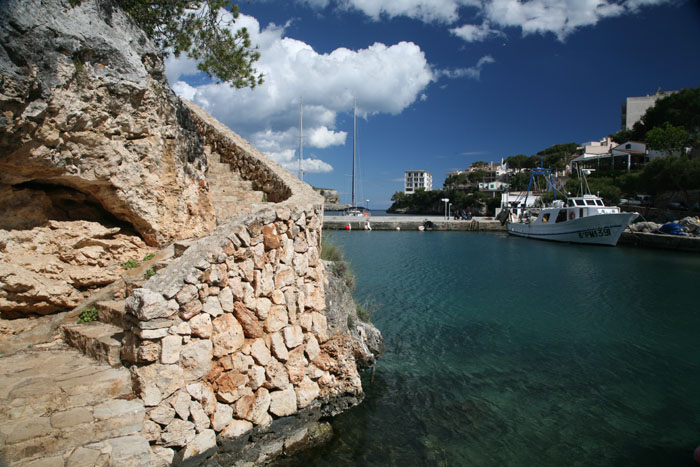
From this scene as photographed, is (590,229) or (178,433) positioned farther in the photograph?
(590,229)

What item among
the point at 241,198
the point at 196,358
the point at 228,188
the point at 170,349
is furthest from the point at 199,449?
the point at 228,188

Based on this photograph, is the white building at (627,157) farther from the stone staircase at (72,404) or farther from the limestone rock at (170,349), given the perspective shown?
the stone staircase at (72,404)

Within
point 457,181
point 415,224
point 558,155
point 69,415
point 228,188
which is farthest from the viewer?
point 457,181

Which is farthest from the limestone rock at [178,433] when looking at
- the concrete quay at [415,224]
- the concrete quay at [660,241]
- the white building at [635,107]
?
the white building at [635,107]

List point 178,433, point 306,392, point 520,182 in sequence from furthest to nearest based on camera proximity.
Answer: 1. point 520,182
2. point 306,392
3. point 178,433

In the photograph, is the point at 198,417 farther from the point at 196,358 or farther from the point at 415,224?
the point at 415,224

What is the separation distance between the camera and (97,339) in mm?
4398

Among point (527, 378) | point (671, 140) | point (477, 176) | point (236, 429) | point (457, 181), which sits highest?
point (477, 176)

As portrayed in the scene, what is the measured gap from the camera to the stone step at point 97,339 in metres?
4.20

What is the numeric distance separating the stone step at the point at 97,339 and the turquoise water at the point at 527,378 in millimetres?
2817

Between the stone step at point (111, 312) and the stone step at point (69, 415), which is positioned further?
the stone step at point (111, 312)

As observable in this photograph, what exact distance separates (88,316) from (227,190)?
14.9 feet

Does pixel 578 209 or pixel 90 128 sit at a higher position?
pixel 90 128

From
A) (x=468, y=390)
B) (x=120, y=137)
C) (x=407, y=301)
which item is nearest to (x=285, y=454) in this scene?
(x=468, y=390)
